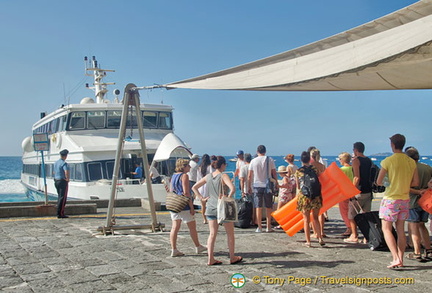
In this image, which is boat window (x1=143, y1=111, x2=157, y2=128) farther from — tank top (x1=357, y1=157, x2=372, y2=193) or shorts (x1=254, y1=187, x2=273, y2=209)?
tank top (x1=357, y1=157, x2=372, y2=193)

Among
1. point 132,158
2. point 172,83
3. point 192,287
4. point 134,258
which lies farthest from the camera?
point 132,158

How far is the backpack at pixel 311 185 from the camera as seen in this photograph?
23.8ft

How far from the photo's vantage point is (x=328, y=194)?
754 centimetres

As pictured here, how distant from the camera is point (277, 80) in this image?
5109mm

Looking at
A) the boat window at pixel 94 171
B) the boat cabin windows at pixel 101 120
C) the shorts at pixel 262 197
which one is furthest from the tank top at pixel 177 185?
the boat cabin windows at pixel 101 120

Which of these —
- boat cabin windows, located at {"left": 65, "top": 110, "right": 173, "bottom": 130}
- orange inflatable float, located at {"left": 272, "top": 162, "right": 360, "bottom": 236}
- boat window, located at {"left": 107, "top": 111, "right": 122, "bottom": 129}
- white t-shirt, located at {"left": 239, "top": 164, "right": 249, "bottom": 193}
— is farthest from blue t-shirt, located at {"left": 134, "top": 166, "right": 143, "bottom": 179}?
orange inflatable float, located at {"left": 272, "top": 162, "right": 360, "bottom": 236}

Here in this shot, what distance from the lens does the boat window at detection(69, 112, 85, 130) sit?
1834 centimetres

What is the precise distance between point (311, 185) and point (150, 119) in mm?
12682

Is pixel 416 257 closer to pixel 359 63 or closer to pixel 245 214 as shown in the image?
pixel 359 63

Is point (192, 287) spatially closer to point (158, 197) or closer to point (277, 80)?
point (277, 80)

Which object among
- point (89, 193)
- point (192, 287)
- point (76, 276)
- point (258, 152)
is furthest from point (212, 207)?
point (89, 193)

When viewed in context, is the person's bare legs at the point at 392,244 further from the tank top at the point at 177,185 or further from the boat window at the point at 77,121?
the boat window at the point at 77,121

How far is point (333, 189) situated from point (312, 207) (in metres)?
0.50

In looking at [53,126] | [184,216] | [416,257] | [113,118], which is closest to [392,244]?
[416,257]
